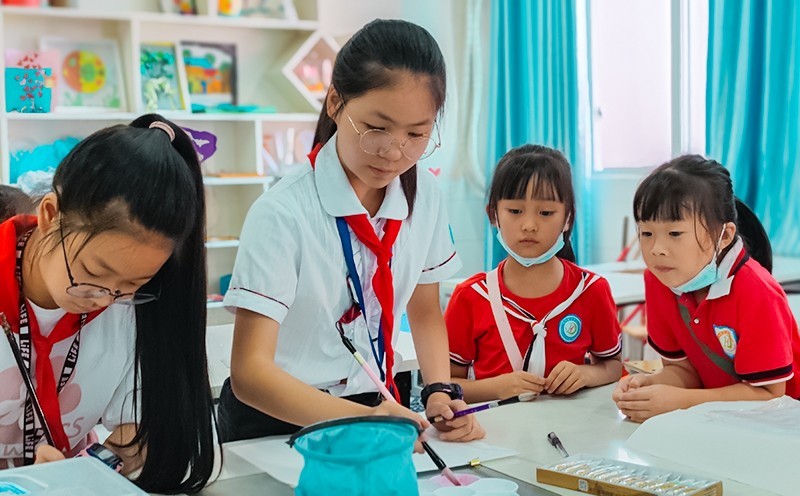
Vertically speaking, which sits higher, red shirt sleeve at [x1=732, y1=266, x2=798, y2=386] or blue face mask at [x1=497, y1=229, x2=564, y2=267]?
blue face mask at [x1=497, y1=229, x2=564, y2=267]

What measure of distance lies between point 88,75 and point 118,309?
11.5 feet

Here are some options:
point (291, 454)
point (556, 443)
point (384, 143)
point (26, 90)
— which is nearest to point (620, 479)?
point (556, 443)

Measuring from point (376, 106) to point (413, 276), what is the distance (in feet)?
1.18

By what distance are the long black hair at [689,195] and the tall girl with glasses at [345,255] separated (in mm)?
451

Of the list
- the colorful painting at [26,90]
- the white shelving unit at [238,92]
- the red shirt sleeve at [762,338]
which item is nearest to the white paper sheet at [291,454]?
the red shirt sleeve at [762,338]

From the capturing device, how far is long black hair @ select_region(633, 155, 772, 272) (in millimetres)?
1749

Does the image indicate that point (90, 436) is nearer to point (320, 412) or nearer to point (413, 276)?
point (320, 412)

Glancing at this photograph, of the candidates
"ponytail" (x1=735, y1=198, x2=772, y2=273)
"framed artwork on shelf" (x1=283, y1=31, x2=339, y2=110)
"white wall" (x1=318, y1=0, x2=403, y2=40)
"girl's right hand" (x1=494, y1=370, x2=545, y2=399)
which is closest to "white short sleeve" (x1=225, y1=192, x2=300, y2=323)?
"girl's right hand" (x1=494, y1=370, x2=545, y2=399)

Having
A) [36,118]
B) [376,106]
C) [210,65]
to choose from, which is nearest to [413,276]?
[376,106]

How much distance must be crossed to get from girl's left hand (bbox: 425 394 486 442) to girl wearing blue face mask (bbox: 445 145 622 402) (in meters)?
0.42

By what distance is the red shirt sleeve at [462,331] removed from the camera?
2.03 meters

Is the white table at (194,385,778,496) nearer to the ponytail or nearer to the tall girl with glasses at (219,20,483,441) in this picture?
the tall girl with glasses at (219,20,483,441)

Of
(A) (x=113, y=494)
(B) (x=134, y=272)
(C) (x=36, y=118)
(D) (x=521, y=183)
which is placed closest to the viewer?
(A) (x=113, y=494)

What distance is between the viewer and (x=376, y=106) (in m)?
1.39
